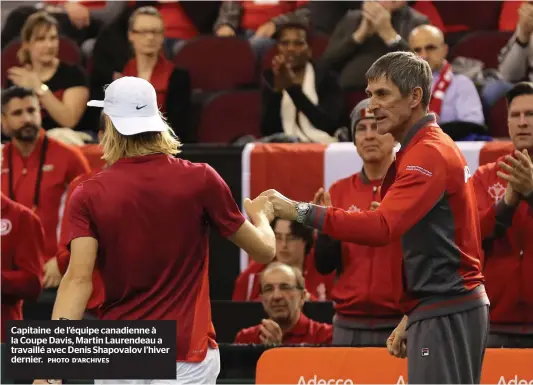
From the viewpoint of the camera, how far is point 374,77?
470cm

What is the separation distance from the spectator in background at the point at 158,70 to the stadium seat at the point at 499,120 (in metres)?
2.11

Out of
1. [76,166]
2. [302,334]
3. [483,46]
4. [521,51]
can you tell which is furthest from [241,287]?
[483,46]

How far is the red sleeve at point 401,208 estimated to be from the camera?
451 cm

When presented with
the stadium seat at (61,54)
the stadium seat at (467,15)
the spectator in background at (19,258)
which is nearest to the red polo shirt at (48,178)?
the spectator in background at (19,258)

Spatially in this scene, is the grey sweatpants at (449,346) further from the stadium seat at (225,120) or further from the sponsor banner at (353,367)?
the stadium seat at (225,120)

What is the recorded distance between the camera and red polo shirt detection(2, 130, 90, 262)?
312 inches

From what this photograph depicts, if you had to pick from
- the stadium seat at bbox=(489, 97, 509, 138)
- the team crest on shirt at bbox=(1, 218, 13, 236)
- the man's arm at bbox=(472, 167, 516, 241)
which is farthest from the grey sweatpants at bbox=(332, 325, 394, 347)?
the stadium seat at bbox=(489, 97, 509, 138)

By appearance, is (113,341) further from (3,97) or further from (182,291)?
(3,97)

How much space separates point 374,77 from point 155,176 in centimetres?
93

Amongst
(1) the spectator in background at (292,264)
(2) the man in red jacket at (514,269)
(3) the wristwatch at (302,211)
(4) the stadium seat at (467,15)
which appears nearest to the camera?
(3) the wristwatch at (302,211)

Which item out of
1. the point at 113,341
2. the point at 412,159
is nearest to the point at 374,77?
the point at 412,159

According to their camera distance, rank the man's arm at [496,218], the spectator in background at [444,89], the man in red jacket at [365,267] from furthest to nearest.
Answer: the spectator in background at [444,89] → the man in red jacket at [365,267] → the man's arm at [496,218]

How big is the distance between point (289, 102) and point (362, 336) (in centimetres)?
266

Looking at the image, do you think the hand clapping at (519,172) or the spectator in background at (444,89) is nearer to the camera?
the hand clapping at (519,172)
